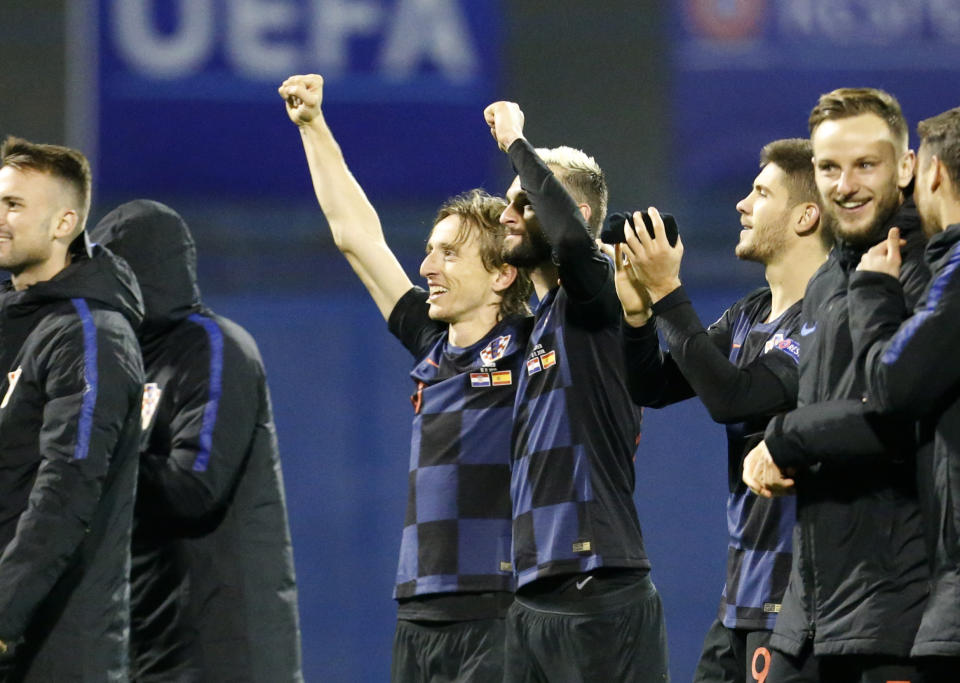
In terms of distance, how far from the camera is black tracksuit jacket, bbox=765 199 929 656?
8.07 ft

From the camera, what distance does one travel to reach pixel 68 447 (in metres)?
3.10

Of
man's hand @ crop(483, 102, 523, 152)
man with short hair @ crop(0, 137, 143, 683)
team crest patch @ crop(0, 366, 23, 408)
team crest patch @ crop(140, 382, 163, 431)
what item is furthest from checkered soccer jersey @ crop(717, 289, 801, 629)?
team crest patch @ crop(0, 366, 23, 408)

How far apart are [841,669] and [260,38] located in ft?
19.6

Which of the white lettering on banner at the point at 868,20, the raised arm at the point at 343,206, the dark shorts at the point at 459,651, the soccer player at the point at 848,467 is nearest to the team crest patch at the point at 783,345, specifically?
the soccer player at the point at 848,467

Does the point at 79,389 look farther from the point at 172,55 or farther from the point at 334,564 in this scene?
the point at 172,55

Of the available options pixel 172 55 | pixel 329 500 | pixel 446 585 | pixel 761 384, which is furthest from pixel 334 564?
pixel 761 384

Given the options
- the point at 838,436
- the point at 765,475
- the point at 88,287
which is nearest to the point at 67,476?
the point at 88,287

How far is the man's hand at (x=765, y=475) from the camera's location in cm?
266

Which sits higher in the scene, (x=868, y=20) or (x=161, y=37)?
(x=868, y=20)

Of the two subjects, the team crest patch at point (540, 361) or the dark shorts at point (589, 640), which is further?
the team crest patch at point (540, 361)

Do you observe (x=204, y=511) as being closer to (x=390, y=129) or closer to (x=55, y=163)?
(x=55, y=163)

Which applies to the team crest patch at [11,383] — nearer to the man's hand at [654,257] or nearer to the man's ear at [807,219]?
the man's hand at [654,257]

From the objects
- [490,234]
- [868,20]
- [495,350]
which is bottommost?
[495,350]

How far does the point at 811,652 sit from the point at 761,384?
555 mm
